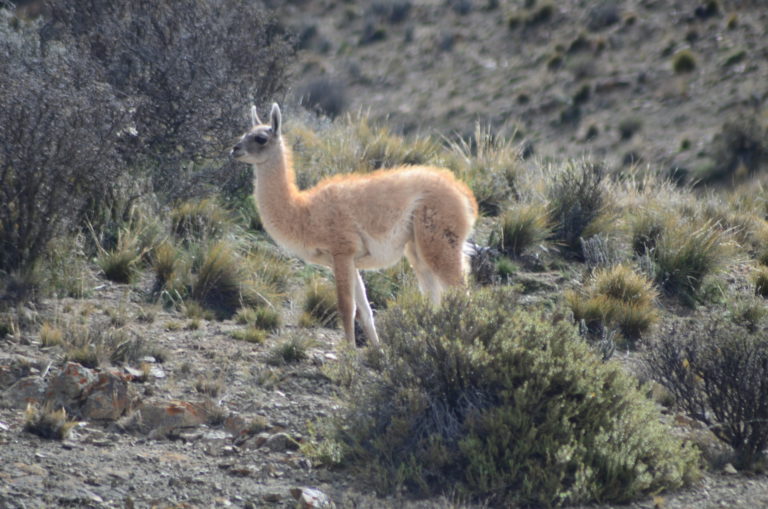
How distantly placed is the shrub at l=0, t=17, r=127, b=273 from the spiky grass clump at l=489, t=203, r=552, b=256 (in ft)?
15.7

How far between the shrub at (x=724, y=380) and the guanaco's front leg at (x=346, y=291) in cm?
249

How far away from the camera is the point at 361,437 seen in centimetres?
611

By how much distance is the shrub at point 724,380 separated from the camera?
263 inches

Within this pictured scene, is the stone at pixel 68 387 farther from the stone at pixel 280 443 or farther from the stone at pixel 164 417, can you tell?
the stone at pixel 280 443

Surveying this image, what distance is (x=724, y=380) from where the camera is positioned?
22.5ft

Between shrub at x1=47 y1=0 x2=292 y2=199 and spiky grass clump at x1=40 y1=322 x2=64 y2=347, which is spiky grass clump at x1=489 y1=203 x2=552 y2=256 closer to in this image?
shrub at x1=47 y1=0 x2=292 y2=199

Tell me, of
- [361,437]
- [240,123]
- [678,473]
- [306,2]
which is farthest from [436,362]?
[306,2]

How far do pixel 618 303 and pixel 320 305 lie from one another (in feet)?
10.1

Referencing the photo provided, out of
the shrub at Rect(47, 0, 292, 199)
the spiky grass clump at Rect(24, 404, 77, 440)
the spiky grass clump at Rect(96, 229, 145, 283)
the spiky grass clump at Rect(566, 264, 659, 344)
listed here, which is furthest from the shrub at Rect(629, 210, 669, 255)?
the spiky grass clump at Rect(24, 404, 77, 440)

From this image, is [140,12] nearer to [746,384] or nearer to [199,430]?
[199,430]

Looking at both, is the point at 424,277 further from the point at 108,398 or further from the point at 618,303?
the point at 108,398

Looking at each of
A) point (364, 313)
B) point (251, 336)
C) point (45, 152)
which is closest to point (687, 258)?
point (364, 313)

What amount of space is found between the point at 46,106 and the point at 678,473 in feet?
20.9

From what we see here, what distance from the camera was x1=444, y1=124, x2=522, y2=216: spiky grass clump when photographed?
44.2 ft
